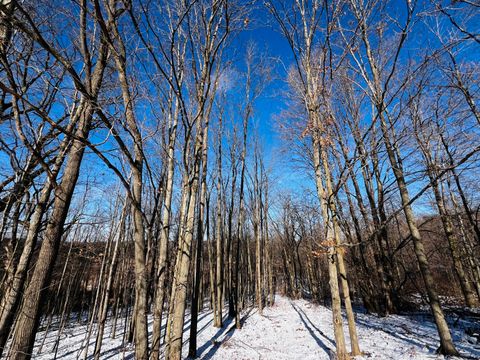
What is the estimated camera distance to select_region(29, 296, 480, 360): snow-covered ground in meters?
5.62

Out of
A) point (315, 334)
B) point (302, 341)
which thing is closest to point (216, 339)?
point (302, 341)

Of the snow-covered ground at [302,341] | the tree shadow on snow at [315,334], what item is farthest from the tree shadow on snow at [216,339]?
the tree shadow on snow at [315,334]

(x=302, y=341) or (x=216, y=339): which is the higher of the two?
(x=302, y=341)

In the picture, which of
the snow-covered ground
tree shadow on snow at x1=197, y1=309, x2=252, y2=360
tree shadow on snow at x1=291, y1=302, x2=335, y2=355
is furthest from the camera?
tree shadow on snow at x1=197, y1=309, x2=252, y2=360

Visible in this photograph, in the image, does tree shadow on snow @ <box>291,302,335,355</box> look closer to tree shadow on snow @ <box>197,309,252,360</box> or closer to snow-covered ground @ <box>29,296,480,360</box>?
snow-covered ground @ <box>29,296,480,360</box>

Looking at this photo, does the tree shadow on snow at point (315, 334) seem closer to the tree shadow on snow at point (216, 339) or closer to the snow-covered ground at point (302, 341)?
the snow-covered ground at point (302, 341)

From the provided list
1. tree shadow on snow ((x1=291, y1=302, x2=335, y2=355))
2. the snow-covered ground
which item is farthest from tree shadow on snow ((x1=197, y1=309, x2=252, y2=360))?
tree shadow on snow ((x1=291, y1=302, x2=335, y2=355))

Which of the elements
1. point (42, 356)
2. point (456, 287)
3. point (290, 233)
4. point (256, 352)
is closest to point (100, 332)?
point (256, 352)

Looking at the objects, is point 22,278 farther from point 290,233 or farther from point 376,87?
point 290,233

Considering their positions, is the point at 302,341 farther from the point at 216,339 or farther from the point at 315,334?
the point at 216,339

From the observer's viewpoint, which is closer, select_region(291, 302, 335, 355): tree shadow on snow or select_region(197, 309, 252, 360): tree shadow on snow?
select_region(291, 302, 335, 355): tree shadow on snow

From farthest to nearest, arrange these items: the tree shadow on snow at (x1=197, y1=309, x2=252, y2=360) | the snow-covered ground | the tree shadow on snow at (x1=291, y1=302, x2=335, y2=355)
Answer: the tree shadow on snow at (x1=197, y1=309, x2=252, y2=360) → the tree shadow on snow at (x1=291, y1=302, x2=335, y2=355) → the snow-covered ground

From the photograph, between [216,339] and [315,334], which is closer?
[315,334]

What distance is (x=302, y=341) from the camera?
7793 millimetres
